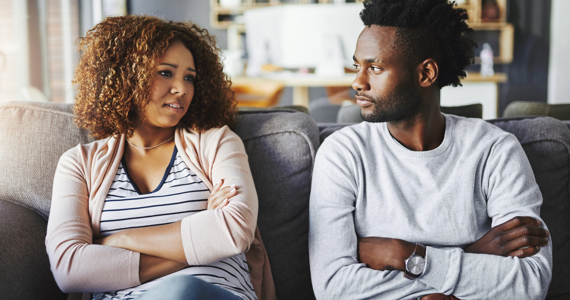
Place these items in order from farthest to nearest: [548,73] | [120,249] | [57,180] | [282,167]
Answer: [548,73] → [282,167] → [57,180] → [120,249]

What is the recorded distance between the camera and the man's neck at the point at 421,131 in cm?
129

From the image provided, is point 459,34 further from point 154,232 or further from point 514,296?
point 154,232

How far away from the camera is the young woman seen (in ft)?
3.62

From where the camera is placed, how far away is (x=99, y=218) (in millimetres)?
1189

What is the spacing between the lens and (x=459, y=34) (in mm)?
1322

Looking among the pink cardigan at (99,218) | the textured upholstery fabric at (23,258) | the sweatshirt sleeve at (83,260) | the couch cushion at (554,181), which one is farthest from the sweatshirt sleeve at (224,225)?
the couch cushion at (554,181)

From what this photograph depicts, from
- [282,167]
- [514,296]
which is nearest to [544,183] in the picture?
[514,296]

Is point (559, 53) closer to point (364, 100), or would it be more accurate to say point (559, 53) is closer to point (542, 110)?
point (542, 110)

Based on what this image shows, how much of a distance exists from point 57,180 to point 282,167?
61cm

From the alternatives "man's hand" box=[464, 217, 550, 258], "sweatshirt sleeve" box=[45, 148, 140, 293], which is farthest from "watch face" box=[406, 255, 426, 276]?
"sweatshirt sleeve" box=[45, 148, 140, 293]

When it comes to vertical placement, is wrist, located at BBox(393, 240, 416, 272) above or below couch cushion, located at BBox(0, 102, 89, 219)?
below

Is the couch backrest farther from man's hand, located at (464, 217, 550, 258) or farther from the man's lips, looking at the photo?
man's hand, located at (464, 217, 550, 258)

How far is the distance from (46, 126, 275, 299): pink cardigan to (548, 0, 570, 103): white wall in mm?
4972

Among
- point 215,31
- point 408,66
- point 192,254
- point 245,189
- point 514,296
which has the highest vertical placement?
point 215,31
